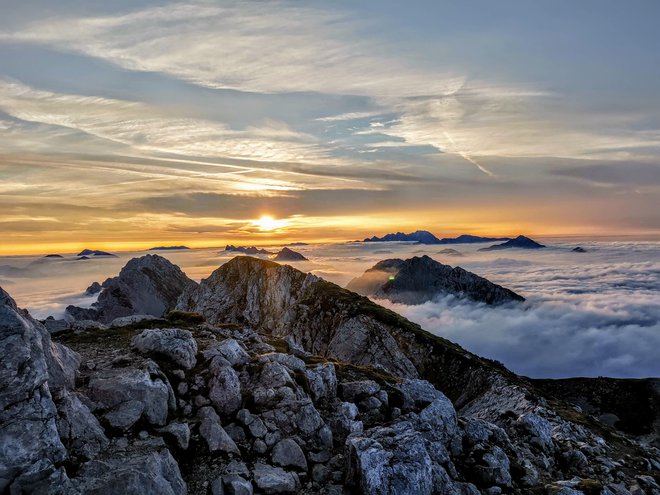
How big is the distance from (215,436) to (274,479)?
3.31m

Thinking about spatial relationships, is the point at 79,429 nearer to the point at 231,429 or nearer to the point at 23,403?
the point at 23,403

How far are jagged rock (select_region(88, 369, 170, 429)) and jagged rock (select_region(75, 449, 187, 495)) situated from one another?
2.47m

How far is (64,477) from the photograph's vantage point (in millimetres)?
14305

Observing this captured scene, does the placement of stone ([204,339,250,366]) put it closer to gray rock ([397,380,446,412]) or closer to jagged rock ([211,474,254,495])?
jagged rock ([211,474,254,495])


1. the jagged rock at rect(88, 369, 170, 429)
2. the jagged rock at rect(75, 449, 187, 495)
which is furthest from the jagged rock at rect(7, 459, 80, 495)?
the jagged rock at rect(88, 369, 170, 429)

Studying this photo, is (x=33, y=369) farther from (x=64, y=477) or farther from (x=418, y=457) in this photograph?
(x=418, y=457)

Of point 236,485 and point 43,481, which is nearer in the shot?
point 43,481

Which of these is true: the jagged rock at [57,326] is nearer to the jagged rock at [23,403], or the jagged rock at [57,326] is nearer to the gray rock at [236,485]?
the jagged rock at [23,403]

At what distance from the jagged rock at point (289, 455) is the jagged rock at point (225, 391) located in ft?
10.1

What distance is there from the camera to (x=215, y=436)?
1903 centimetres

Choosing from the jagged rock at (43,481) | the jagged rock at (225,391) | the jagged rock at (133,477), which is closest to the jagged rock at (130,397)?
the jagged rock at (225,391)

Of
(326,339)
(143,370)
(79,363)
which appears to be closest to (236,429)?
(143,370)

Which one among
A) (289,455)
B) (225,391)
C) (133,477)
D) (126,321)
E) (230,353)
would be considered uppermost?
(230,353)

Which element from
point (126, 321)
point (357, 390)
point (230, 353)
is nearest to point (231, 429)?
point (230, 353)
